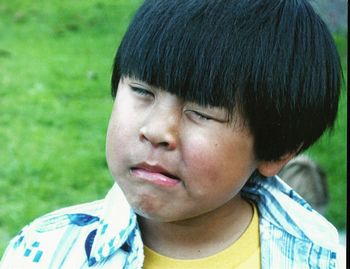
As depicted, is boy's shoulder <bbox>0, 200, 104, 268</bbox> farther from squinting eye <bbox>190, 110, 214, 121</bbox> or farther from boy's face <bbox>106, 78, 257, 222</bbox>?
squinting eye <bbox>190, 110, 214, 121</bbox>

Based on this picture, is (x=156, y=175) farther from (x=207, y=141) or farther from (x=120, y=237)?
(x=120, y=237)

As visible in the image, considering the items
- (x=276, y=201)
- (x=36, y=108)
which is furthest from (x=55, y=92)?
(x=276, y=201)

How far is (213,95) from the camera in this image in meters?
1.66

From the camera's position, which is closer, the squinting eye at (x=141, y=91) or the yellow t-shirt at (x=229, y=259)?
the squinting eye at (x=141, y=91)

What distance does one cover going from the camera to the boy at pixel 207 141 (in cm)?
166

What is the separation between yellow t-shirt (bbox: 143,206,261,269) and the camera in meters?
1.82

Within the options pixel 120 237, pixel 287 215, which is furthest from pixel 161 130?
pixel 287 215

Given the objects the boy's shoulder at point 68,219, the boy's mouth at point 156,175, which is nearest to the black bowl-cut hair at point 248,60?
the boy's mouth at point 156,175

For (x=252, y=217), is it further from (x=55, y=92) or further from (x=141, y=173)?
(x=55, y=92)

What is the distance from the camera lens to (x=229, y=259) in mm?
1850

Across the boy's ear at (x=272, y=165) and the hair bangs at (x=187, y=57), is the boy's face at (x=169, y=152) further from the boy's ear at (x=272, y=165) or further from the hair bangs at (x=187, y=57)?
the boy's ear at (x=272, y=165)

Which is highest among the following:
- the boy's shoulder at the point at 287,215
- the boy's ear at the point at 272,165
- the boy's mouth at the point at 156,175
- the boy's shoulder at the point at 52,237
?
the boy's mouth at the point at 156,175

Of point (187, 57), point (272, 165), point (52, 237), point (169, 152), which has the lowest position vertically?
point (52, 237)

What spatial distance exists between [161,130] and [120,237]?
0.31 m
